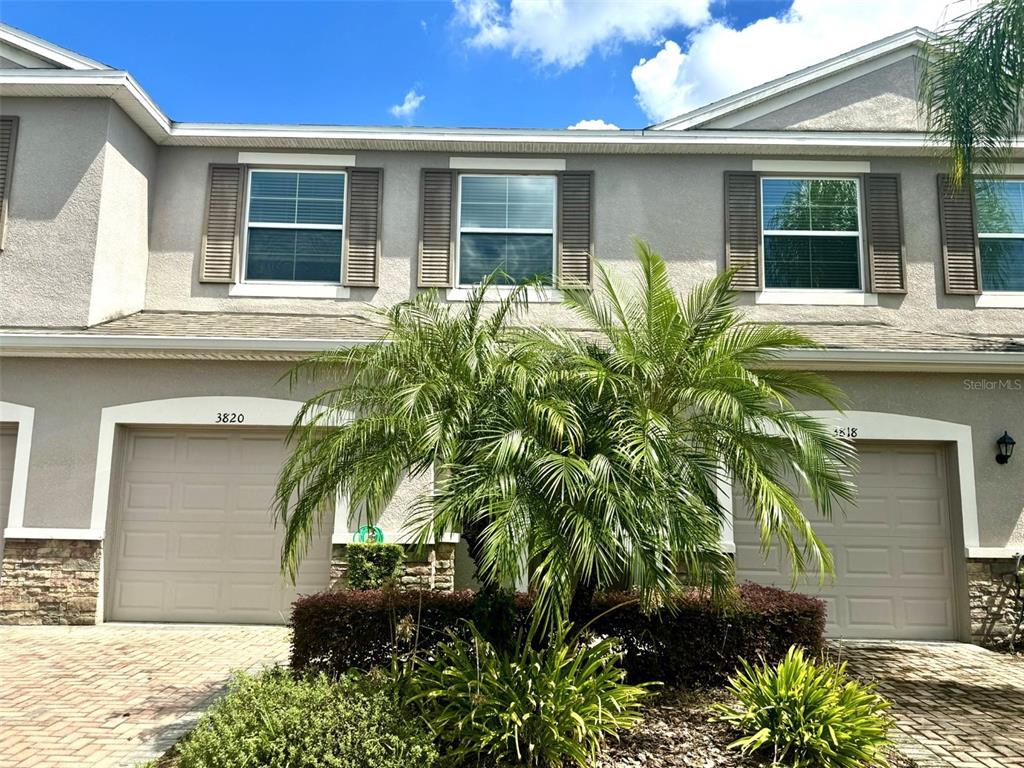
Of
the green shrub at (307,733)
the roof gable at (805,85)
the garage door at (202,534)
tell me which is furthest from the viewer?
the roof gable at (805,85)

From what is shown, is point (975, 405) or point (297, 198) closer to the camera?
point (975, 405)

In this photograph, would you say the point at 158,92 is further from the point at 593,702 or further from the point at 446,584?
the point at 593,702

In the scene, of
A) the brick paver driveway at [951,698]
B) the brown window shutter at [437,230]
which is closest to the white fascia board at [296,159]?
the brown window shutter at [437,230]

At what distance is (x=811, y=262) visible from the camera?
1109 centimetres

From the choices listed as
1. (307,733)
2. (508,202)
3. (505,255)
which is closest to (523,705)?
(307,733)

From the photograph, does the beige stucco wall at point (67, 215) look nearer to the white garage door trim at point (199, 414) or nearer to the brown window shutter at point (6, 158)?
the brown window shutter at point (6, 158)

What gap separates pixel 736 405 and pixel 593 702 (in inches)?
89.1

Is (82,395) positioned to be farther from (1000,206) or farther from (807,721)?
(1000,206)

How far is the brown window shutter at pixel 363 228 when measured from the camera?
10.9 meters

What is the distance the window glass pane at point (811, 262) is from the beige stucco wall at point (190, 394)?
200 centimetres

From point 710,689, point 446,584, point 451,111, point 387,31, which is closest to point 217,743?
point 710,689

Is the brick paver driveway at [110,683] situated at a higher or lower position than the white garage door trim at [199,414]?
lower

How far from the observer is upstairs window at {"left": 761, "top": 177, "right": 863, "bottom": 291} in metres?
11.1

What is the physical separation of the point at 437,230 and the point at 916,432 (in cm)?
681
